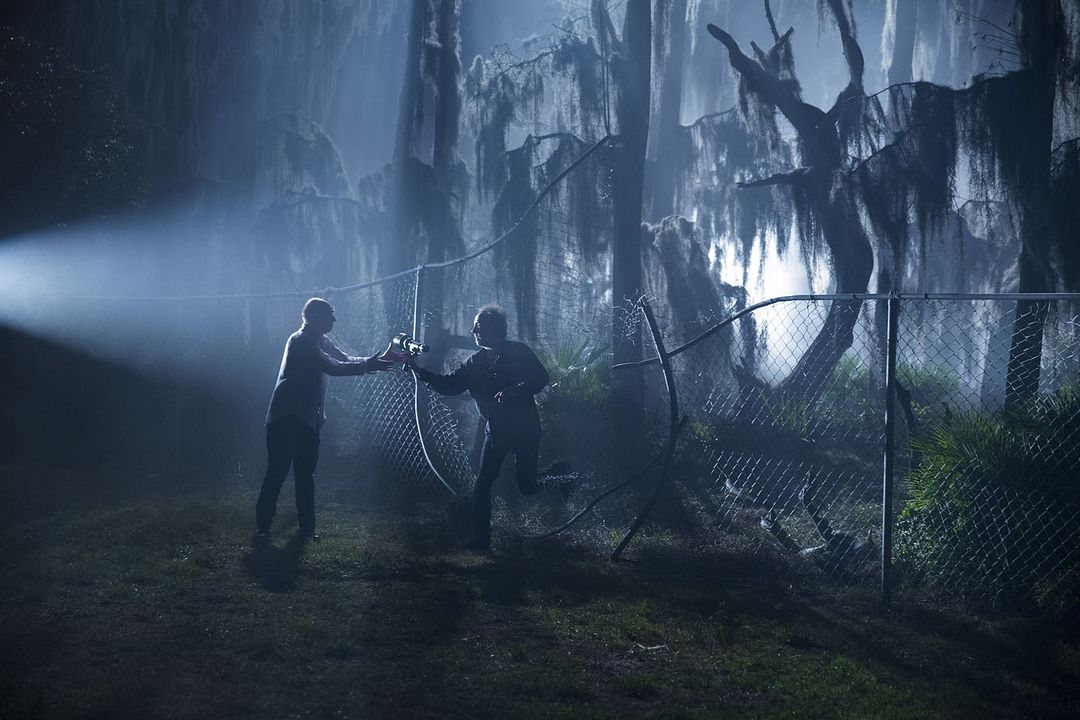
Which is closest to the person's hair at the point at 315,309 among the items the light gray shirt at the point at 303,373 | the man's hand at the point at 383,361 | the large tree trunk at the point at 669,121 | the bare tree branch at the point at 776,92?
the light gray shirt at the point at 303,373

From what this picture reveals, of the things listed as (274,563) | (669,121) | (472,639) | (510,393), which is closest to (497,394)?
(510,393)

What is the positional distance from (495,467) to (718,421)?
185 inches

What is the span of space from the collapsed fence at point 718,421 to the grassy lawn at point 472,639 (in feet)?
1.95

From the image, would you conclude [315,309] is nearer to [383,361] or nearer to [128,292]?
[383,361]

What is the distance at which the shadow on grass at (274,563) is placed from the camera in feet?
18.6

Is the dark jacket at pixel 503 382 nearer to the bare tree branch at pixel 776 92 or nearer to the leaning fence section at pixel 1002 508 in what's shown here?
the leaning fence section at pixel 1002 508

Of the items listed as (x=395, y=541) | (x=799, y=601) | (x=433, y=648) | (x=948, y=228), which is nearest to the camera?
(x=433, y=648)

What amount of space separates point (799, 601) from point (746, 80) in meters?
7.93

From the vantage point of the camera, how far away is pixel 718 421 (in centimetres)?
1102

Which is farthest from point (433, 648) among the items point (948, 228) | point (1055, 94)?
point (948, 228)

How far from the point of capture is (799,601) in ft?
18.2

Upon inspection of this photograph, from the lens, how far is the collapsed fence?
5.68 meters

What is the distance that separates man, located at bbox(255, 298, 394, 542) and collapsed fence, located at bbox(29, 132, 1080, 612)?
3.80 feet

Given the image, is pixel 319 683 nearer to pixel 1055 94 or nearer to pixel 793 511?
pixel 793 511
